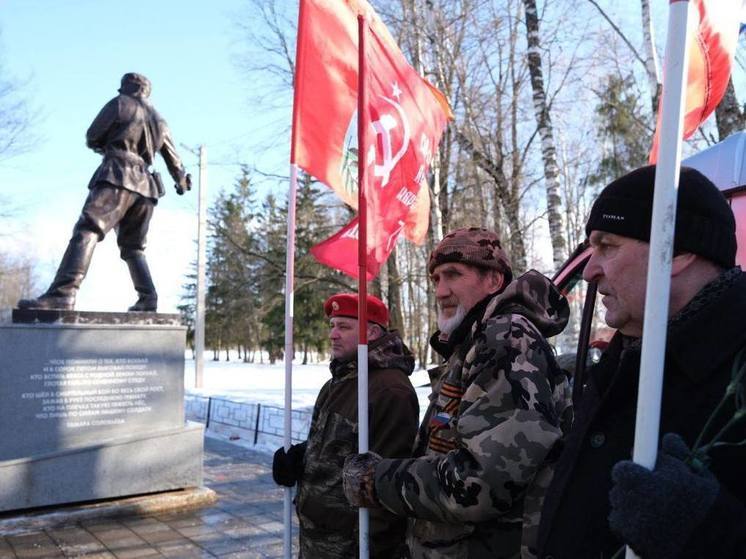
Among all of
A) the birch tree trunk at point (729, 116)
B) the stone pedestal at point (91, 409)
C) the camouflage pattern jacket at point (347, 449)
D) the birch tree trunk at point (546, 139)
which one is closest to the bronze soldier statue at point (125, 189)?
the stone pedestal at point (91, 409)

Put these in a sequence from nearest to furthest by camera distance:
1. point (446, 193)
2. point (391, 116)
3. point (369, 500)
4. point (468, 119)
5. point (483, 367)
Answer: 1. point (483, 367)
2. point (369, 500)
3. point (391, 116)
4. point (468, 119)
5. point (446, 193)

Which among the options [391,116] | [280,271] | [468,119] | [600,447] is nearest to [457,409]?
[600,447]

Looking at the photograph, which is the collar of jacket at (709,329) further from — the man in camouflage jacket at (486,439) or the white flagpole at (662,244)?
the man in camouflage jacket at (486,439)

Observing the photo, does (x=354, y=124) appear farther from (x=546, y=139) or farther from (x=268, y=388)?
(x=268, y=388)

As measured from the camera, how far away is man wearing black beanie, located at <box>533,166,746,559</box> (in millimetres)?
1153

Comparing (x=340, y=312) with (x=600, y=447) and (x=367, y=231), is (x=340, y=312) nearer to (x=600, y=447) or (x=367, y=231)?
(x=367, y=231)

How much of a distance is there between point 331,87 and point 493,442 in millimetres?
2247

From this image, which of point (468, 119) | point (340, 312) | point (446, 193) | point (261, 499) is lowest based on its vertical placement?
point (261, 499)

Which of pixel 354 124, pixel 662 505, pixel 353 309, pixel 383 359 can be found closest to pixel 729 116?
pixel 354 124

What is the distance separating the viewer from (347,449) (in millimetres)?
3043

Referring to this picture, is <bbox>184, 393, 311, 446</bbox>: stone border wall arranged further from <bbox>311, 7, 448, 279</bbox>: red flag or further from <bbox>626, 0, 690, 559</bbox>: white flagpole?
<bbox>626, 0, 690, 559</bbox>: white flagpole

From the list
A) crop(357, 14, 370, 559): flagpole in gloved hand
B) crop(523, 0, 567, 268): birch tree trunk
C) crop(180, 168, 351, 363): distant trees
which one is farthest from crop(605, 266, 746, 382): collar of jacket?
crop(180, 168, 351, 363): distant trees

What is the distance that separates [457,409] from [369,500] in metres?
0.39

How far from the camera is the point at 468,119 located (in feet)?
50.8
